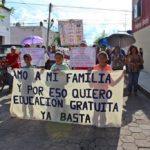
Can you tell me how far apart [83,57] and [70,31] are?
10.6 ft

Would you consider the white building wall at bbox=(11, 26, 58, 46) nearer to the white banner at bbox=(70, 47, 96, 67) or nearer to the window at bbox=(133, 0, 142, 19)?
the window at bbox=(133, 0, 142, 19)

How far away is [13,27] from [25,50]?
6198 centimetres

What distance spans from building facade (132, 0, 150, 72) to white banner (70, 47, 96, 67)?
11460 millimetres

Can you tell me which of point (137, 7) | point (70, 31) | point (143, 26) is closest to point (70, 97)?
point (70, 31)

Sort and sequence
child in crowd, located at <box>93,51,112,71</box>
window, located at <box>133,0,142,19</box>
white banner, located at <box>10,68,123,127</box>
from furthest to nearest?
window, located at <box>133,0,142,19</box> → child in crowd, located at <box>93,51,112,71</box> → white banner, located at <box>10,68,123,127</box>

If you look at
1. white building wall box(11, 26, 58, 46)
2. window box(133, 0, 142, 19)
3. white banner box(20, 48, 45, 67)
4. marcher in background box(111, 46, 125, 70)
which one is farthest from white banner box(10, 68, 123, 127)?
white building wall box(11, 26, 58, 46)

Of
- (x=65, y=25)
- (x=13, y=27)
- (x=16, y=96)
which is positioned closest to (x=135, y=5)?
(x=65, y=25)

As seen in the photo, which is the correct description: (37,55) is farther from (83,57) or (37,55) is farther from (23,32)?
(23,32)

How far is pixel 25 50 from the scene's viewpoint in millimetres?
12031

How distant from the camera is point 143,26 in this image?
23.9 meters

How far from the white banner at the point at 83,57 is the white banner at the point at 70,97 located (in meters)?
2.64

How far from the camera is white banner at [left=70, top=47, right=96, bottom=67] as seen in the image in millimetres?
10773

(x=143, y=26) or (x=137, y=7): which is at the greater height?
(x=137, y=7)

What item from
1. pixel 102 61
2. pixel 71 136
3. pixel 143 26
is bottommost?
pixel 71 136
